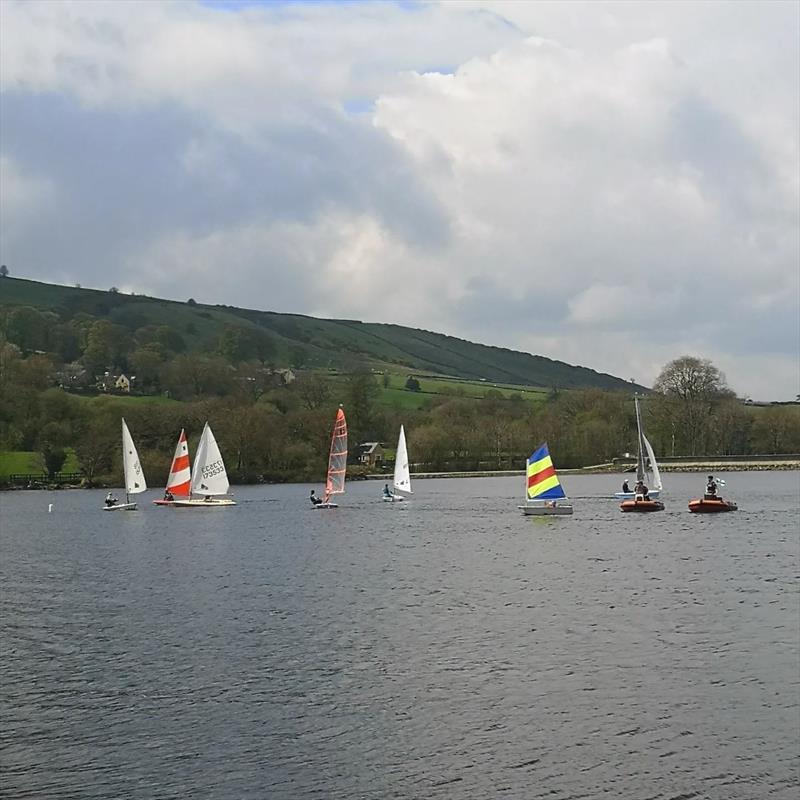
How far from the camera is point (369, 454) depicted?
132125 millimetres

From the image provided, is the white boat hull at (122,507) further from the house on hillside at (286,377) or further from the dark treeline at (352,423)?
the house on hillside at (286,377)

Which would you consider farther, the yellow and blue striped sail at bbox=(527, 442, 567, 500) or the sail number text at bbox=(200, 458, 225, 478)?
the sail number text at bbox=(200, 458, 225, 478)

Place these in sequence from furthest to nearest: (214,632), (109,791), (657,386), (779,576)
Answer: (657,386)
(779,576)
(214,632)
(109,791)

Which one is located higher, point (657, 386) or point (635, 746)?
point (657, 386)

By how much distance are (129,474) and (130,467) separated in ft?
1.67

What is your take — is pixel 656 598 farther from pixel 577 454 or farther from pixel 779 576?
pixel 577 454

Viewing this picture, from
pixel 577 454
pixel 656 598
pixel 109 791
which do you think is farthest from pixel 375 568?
pixel 577 454

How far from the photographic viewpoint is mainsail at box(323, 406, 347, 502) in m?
74.9

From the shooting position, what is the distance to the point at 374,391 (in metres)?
144

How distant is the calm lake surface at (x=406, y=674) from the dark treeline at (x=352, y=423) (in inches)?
2533

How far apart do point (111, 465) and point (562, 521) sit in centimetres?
5981

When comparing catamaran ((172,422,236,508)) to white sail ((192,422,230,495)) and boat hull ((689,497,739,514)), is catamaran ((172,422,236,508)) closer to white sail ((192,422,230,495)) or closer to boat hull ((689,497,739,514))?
white sail ((192,422,230,495))

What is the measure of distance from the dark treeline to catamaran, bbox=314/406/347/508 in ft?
114

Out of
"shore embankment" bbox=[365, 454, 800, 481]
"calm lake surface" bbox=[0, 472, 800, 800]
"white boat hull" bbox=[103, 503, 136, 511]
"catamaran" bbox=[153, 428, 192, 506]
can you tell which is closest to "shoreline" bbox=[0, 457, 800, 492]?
"shore embankment" bbox=[365, 454, 800, 481]
